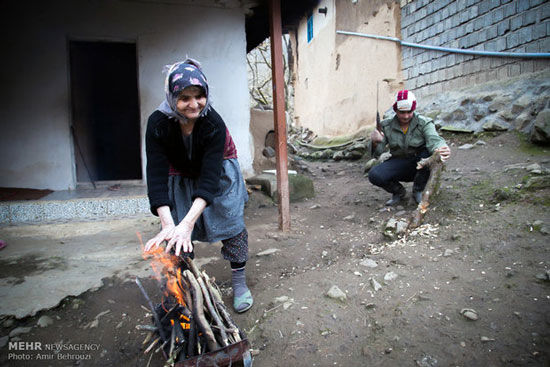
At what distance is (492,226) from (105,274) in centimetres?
317

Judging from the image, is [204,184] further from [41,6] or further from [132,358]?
[41,6]

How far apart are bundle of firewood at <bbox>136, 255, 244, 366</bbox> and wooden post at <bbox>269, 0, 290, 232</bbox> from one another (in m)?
1.84

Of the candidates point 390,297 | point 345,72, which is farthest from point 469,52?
point 390,297

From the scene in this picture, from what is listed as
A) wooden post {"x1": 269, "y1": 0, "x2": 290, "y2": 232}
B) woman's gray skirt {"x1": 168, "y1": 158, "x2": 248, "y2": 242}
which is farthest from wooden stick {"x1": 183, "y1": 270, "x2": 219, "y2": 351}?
wooden post {"x1": 269, "y1": 0, "x2": 290, "y2": 232}

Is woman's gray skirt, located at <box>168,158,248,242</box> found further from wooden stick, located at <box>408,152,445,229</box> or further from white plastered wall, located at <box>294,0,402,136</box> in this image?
white plastered wall, located at <box>294,0,402,136</box>

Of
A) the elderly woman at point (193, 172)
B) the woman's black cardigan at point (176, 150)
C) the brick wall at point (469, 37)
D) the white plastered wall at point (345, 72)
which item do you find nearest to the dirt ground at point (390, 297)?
the elderly woman at point (193, 172)

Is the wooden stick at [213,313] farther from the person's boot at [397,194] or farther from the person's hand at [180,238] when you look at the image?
the person's boot at [397,194]

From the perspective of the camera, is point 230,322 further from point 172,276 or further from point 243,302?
→ point 243,302

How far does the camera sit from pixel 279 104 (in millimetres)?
3461

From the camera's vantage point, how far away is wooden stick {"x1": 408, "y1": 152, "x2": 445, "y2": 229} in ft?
9.85

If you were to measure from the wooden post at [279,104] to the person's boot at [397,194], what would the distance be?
1.29 metres

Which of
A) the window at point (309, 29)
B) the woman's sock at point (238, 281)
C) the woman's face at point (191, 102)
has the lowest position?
the woman's sock at point (238, 281)

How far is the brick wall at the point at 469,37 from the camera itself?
4.55 meters

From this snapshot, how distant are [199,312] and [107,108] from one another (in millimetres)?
6589
